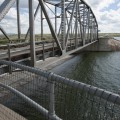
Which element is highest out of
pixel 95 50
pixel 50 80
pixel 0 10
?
pixel 0 10

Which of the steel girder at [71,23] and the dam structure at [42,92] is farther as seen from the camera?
the steel girder at [71,23]

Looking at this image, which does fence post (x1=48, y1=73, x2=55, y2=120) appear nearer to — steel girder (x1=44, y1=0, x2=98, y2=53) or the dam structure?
the dam structure

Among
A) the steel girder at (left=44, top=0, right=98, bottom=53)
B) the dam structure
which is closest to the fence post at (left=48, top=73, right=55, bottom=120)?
the dam structure

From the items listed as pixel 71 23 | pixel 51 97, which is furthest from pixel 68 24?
pixel 51 97

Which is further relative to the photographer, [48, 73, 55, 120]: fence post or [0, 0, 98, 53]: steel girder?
[0, 0, 98, 53]: steel girder

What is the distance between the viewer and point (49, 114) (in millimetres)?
4211

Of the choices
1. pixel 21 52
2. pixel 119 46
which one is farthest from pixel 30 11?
pixel 119 46

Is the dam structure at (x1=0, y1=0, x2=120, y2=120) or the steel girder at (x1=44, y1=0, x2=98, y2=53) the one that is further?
the steel girder at (x1=44, y1=0, x2=98, y2=53)

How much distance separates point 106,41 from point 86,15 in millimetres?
20317

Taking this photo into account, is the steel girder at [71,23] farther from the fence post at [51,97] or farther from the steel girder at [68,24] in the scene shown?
the fence post at [51,97]

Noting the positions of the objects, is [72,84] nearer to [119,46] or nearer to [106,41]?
[106,41]

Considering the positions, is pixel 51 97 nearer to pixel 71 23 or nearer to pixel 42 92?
pixel 42 92

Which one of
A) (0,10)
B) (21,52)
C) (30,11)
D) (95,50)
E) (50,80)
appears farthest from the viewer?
(95,50)

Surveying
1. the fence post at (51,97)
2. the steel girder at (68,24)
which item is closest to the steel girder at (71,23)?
the steel girder at (68,24)
